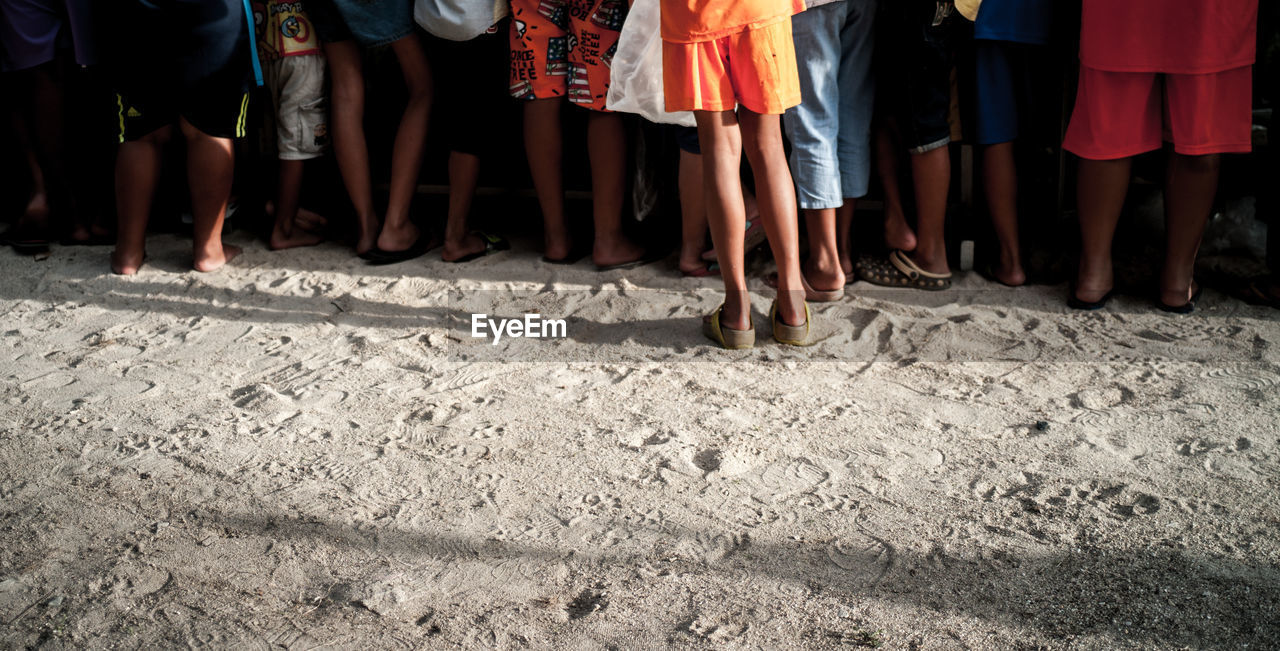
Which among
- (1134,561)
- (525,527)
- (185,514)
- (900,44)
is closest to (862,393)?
(1134,561)

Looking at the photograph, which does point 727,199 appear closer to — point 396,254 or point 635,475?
point 635,475

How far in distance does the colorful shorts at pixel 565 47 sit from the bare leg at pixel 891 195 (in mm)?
1023

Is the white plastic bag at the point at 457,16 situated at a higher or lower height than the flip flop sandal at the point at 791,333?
higher

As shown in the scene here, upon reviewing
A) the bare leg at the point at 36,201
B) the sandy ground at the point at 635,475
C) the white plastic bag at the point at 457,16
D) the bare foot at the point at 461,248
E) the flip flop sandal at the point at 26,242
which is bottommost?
the sandy ground at the point at 635,475

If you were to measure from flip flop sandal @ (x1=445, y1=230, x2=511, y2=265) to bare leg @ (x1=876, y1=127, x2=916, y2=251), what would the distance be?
1518mm

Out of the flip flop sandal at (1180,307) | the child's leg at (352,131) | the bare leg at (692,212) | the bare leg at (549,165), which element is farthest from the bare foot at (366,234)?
the flip flop sandal at (1180,307)

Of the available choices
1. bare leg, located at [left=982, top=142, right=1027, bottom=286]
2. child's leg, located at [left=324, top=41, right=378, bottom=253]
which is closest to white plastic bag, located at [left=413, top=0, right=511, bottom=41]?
child's leg, located at [left=324, top=41, right=378, bottom=253]

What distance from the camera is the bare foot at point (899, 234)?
356 centimetres

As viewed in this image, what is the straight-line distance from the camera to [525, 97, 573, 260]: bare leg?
3715 mm

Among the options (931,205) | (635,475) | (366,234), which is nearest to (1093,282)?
(931,205)

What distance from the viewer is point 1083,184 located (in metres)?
3.30

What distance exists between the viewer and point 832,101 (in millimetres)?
3291

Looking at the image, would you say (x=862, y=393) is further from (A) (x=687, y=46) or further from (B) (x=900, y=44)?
(B) (x=900, y=44)

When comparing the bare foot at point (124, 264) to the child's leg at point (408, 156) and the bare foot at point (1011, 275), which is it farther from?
the bare foot at point (1011, 275)
